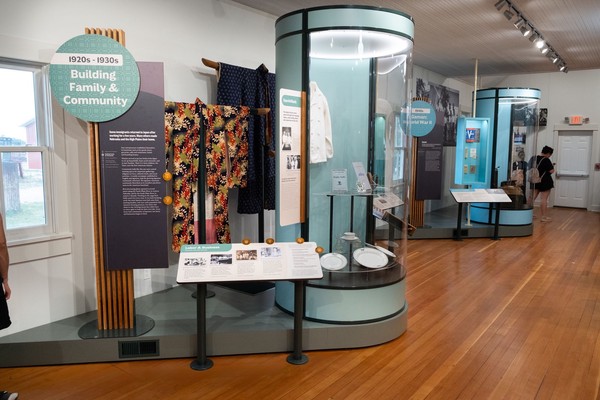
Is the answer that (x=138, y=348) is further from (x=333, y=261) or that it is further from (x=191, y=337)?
(x=333, y=261)

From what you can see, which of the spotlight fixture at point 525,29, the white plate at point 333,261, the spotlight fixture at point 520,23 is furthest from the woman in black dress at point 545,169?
the white plate at point 333,261

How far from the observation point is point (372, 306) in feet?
12.6

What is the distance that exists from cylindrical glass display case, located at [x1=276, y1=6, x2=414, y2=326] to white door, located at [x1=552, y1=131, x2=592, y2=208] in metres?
9.98

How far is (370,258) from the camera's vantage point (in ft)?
13.6

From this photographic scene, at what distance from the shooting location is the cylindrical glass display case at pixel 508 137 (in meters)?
8.85

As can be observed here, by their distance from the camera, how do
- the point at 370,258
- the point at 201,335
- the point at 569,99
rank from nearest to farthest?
the point at 201,335 → the point at 370,258 → the point at 569,99

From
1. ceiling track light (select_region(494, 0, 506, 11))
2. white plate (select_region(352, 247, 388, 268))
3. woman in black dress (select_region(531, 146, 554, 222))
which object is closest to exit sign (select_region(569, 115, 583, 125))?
woman in black dress (select_region(531, 146, 554, 222))

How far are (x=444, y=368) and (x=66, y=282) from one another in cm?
312

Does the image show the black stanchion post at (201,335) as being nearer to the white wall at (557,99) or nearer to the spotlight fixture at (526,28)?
the spotlight fixture at (526,28)

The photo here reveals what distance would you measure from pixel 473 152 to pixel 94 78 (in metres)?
7.56

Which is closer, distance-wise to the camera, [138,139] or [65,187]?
[138,139]

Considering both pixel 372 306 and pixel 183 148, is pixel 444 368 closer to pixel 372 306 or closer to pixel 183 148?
pixel 372 306

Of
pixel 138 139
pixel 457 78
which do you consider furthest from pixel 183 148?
pixel 457 78

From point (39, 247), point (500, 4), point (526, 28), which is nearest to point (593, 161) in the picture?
point (526, 28)
